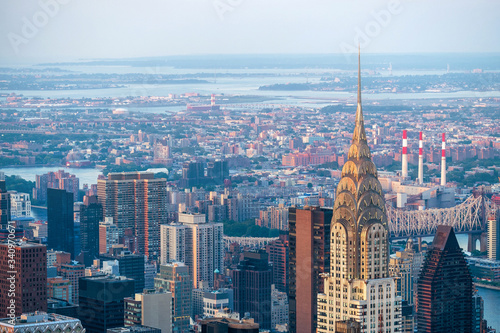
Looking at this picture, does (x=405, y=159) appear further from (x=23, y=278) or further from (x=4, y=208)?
(x=23, y=278)

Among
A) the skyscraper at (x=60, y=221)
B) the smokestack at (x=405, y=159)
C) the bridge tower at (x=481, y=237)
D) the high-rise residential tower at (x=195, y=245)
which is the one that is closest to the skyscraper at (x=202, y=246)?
the high-rise residential tower at (x=195, y=245)

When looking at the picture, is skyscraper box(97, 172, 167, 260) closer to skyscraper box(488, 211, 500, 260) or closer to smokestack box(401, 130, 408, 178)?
skyscraper box(488, 211, 500, 260)

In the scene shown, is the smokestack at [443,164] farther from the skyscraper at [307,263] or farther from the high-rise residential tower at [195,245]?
the skyscraper at [307,263]

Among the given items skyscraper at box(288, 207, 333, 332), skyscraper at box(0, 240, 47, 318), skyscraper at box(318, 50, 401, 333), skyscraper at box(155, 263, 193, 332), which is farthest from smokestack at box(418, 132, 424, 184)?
skyscraper at box(318, 50, 401, 333)

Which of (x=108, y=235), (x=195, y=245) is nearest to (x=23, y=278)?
(x=195, y=245)

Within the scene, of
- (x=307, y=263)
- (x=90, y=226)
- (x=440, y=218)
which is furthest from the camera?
(x=440, y=218)

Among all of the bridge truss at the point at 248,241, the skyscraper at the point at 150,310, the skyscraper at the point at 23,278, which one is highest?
the skyscraper at the point at 23,278
